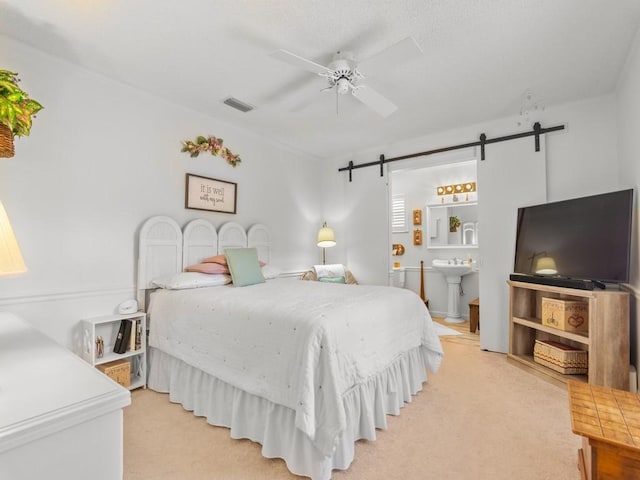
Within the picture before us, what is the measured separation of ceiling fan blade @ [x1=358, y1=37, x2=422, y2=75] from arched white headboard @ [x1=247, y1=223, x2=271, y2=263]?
7.44 ft

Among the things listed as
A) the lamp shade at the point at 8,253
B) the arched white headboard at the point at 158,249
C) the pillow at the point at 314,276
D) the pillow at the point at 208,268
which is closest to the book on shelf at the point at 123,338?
the arched white headboard at the point at 158,249

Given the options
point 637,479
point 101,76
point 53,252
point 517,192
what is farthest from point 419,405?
point 101,76

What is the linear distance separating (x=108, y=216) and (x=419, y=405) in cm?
288

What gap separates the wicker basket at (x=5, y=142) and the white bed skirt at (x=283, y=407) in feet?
5.37

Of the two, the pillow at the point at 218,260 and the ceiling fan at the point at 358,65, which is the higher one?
the ceiling fan at the point at 358,65

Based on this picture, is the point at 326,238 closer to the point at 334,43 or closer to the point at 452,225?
the point at 452,225

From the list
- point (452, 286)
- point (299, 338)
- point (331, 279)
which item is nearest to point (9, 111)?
point (299, 338)

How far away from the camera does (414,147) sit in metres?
4.19

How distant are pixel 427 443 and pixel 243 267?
6.60 feet

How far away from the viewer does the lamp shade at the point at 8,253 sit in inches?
36.5

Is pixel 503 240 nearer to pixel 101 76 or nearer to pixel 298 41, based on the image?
pixel 298 41

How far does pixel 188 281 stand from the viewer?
2.65m

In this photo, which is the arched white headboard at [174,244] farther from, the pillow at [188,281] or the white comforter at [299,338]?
the white comforter at [299,338]

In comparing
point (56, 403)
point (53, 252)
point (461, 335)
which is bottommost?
point (461, 335)
